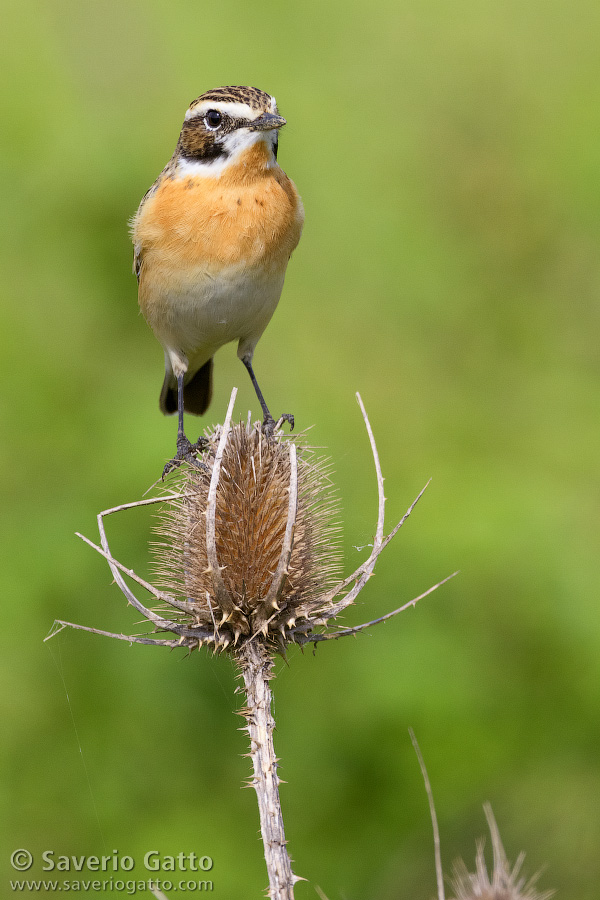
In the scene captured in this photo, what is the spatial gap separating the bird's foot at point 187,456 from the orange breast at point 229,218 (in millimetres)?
713

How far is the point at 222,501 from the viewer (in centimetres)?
302

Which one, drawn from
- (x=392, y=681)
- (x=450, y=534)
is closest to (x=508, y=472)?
(x=450, y=534)

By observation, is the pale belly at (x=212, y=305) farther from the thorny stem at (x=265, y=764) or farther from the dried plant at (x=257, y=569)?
the thorny stem at (x=265, y=764)

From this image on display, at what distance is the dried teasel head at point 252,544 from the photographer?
2742 millimetres

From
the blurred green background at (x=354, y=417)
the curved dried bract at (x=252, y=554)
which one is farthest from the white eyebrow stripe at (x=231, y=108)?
the blurred green background at (x=354, y=417)

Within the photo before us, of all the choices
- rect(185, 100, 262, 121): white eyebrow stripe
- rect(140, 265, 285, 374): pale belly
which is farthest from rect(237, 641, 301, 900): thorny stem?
rect(185, 100, 262, 121): white eyebrow stripe

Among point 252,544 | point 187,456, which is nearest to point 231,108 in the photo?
point 187,456

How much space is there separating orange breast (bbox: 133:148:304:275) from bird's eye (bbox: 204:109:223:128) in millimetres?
165

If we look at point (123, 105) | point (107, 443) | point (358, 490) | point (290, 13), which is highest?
point (290, 13)

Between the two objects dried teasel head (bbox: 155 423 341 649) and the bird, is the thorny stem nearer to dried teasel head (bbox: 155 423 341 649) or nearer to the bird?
dried teasel head (bbox: 155 423 341 649)

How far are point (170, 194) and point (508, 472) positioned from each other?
2961mm

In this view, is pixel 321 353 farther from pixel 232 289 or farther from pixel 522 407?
pixel 232 289

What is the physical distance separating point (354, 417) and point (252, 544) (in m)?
3.43

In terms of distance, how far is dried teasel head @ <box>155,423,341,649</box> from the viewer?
2742 millimetres
